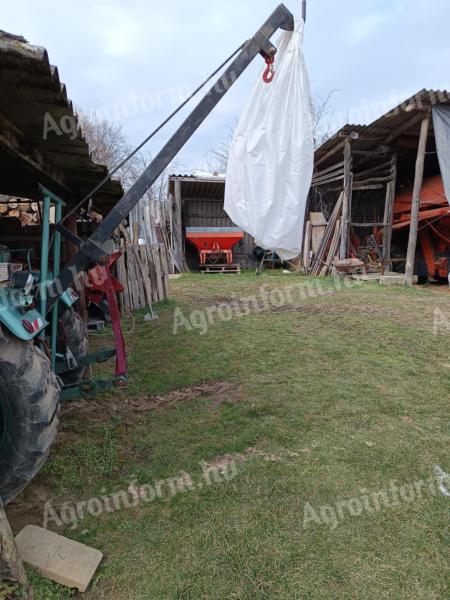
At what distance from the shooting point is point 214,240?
40.5 ft

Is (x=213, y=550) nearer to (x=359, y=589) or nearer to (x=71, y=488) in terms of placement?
(x=359, y=589)

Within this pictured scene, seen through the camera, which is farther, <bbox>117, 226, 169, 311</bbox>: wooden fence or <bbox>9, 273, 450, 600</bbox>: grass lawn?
<bbox>117, 226, 169, 311</bbox>: wooden fence

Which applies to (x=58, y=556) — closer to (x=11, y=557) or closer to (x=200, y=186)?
(x=11, y=557)

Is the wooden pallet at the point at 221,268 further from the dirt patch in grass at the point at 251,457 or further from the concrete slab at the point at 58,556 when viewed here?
the concrete slab at the point at 58,556

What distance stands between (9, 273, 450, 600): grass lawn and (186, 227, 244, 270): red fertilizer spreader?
8108 mm

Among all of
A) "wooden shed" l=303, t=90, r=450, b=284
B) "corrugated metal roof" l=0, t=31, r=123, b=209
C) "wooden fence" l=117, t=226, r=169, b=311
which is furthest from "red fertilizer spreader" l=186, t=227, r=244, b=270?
"corrugated metal roof" l=0, t=31, r=123, b=209

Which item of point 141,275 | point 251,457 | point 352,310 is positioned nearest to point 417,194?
point 352,310

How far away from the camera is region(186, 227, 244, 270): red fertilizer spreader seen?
1223 centimetres

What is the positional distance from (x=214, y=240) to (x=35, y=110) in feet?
33.8

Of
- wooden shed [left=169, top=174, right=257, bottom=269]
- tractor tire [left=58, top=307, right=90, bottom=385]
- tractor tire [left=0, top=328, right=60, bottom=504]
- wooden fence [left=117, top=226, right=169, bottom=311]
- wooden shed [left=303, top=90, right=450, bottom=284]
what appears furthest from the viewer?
wooden shed [left=169, top=174, right=257, bottom=269]

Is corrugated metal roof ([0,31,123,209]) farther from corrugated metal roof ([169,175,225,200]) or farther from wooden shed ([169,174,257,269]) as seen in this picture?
wooden shed ([169,174,257,269])

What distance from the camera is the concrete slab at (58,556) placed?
60.3 inches

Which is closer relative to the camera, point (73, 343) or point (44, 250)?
point (44, 250)

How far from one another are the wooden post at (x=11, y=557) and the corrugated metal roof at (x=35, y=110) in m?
1.78
